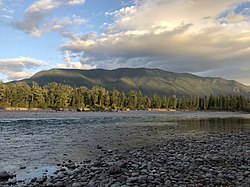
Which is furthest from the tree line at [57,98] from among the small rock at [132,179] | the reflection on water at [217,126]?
the small rock at [132,179]

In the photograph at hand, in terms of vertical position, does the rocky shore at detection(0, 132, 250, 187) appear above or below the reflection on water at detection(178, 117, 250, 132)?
above

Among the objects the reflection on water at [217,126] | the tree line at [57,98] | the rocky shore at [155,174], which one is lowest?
the reflection on water at [217,126]

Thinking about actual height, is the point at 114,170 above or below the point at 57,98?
below

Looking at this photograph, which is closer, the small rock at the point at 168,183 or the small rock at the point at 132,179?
the small rock at the point at 168,183

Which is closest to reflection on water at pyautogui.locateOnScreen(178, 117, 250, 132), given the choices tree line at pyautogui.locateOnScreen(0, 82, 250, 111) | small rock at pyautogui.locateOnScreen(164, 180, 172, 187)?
small rock at pyautogui.locateOnScreen(164, 180, 172, 187)

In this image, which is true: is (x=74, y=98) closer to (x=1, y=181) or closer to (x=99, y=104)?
(x=99, y=104)

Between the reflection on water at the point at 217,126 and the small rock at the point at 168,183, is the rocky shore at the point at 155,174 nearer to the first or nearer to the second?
the small rock at the point at 168,183

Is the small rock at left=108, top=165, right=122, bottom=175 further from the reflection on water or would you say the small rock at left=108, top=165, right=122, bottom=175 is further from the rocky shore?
the reflection on water

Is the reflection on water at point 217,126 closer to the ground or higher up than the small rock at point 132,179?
closer to the ground

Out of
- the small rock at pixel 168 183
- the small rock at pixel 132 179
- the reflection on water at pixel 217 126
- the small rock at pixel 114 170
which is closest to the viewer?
the small rock at pixel 168 183

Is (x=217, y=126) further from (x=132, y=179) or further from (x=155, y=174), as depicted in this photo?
(x=132, y=179)

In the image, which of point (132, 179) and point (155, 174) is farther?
point (155, 174)

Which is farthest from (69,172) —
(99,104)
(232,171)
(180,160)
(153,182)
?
(99,104)

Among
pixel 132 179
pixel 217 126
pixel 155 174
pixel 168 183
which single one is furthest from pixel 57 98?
pixel 168 183
